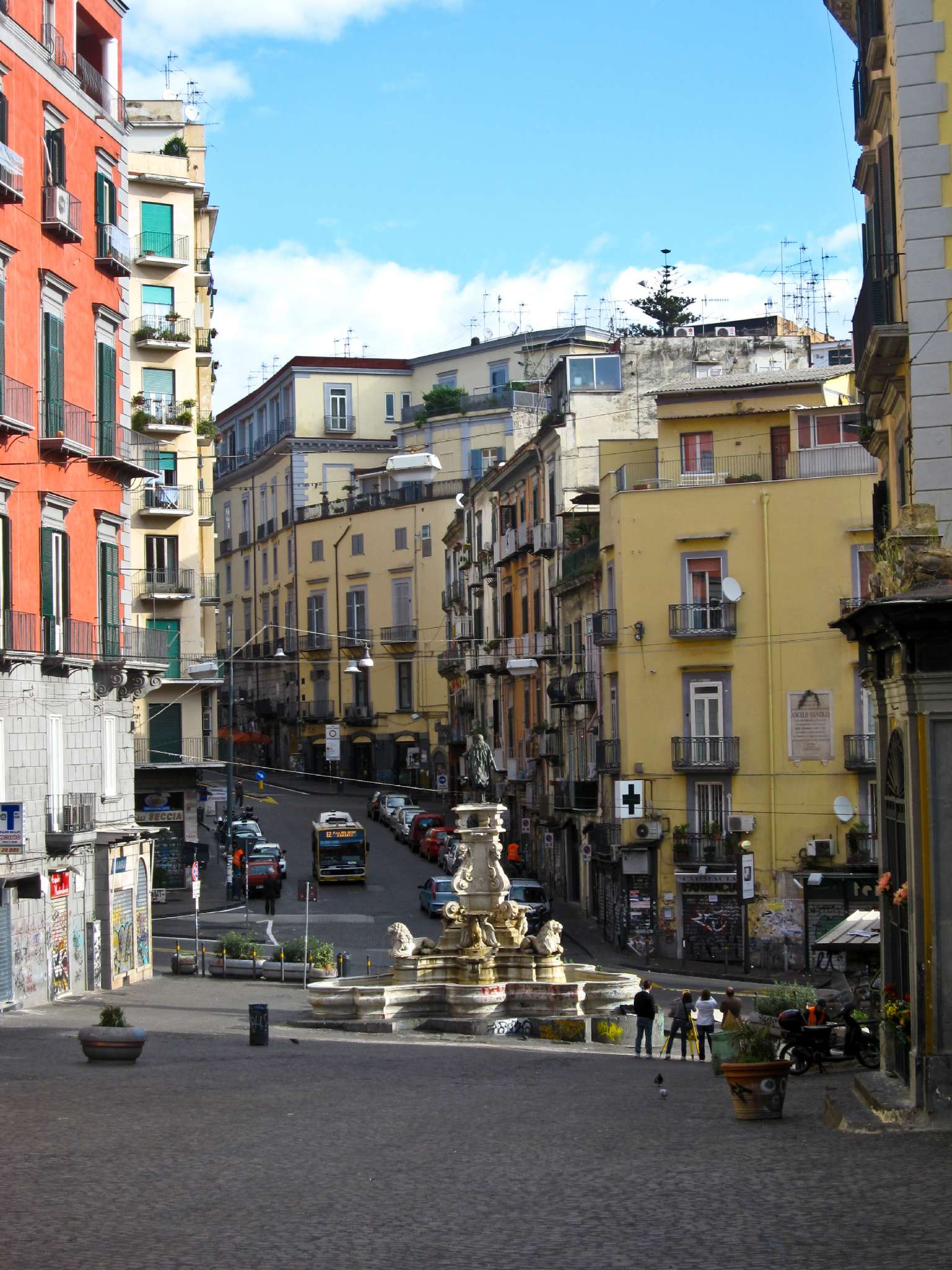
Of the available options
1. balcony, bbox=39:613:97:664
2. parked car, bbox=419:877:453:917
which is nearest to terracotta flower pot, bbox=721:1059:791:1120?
balcony, bbox=39:613:97:664

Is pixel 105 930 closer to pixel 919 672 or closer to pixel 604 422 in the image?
pixel 919 672

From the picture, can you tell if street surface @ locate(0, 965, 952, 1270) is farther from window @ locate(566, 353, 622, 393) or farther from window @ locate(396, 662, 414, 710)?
window @ locate(396, 662, 414, 710)

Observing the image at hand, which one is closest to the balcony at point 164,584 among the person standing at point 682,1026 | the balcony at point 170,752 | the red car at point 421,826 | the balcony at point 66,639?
the balcony at point 170,752

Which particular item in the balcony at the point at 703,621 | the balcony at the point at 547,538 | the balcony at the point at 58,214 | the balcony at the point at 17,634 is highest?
the balcony at the point at 58,214

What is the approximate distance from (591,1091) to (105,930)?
16.9 metres

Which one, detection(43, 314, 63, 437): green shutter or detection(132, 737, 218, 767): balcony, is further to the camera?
detection(132, 737, 218, 767): balcony

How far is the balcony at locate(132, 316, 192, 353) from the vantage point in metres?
58.6

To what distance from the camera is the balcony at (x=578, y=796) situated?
174 feet

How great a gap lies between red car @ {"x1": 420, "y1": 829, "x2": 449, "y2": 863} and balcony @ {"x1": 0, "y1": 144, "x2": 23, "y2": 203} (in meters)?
34.1

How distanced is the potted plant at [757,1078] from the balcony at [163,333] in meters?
44.2

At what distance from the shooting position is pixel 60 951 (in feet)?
113

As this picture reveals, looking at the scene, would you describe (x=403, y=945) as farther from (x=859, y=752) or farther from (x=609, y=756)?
(x=609, y=756)

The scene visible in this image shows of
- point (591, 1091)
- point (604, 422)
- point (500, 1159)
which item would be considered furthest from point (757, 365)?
point (500, 1159)

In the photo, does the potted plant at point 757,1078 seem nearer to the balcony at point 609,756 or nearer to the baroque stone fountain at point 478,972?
the baroque stone fountain at point 478,972
